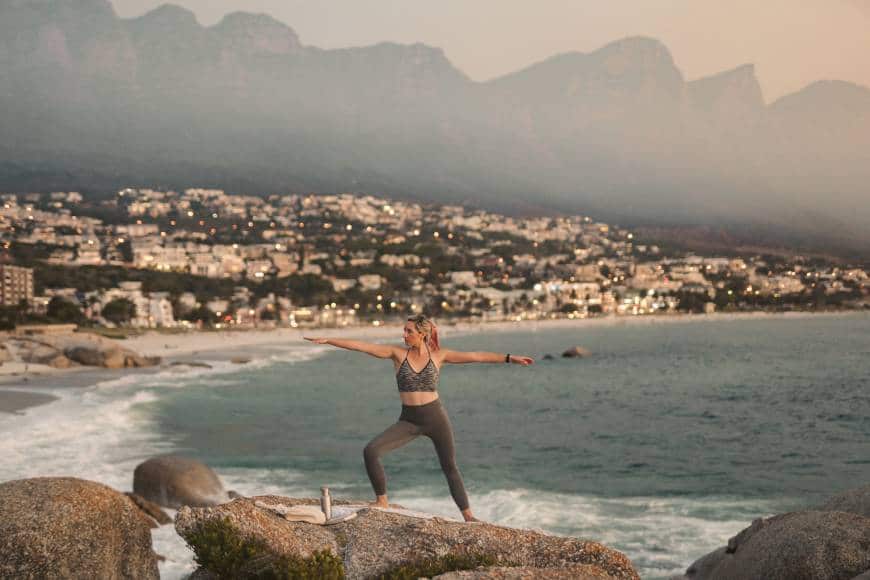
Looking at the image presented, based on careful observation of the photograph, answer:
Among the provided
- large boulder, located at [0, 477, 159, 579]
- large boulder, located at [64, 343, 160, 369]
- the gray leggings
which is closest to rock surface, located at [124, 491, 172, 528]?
large boulder, located at [0, 477, 159, 579]

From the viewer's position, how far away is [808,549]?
28.2ft

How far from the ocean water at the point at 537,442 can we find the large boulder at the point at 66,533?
5.80 m

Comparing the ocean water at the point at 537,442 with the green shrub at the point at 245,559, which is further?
the ocean water at the point at 537,442

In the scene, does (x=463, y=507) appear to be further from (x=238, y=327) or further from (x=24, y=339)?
(x=238, y=327)

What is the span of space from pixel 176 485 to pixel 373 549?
1303cm

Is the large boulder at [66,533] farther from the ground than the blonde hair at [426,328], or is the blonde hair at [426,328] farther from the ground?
the blonde hair at [426,328]

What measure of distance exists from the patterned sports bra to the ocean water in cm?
819

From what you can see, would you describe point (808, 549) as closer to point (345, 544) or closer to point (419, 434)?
point (419, 434)

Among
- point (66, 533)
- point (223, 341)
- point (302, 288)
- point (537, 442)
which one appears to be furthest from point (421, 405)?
point (302, 288)

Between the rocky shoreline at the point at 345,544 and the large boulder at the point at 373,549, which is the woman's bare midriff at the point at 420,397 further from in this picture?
the large boulder at the point at 373,549

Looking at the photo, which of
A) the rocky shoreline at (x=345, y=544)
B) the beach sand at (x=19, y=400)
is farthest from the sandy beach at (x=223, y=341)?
the rocky shoreline at (x=345, y=544)

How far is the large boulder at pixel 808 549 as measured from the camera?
8375 millimetres

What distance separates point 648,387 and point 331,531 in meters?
50.5

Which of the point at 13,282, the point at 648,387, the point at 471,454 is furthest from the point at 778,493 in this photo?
the point at 13,282
